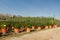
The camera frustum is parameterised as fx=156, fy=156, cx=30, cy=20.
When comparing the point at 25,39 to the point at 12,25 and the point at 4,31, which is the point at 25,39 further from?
the point at 12,25

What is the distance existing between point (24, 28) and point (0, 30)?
169 inches

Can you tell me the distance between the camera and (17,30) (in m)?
15.8

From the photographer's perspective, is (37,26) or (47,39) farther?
(37,26)

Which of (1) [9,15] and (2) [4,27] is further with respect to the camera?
(1) [9,15]

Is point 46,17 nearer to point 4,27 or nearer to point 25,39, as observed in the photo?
point 4,27

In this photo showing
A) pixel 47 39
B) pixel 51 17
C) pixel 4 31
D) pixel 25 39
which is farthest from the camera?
pixel 51 17

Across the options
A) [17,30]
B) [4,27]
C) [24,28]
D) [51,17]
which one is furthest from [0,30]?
[51,17]

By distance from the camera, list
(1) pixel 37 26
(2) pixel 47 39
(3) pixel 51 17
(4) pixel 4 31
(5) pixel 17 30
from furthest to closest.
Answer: (3) pixel 51 17 → (1) pixel 37 26 → (5) pixel 17 30 → (4) pixel 4 31 → (2) pixel 47 39

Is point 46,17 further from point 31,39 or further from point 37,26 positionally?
point 31,39

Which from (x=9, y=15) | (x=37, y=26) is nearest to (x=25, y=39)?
(x=37, y=26)

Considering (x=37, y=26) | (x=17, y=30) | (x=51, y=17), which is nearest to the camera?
(x=17, y=30)

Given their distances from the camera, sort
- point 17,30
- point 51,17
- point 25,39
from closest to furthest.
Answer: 1. point 25,39
2. point 17,30
3. point 51,17

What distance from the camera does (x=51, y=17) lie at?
114 feet

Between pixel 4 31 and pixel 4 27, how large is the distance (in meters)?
0.53
